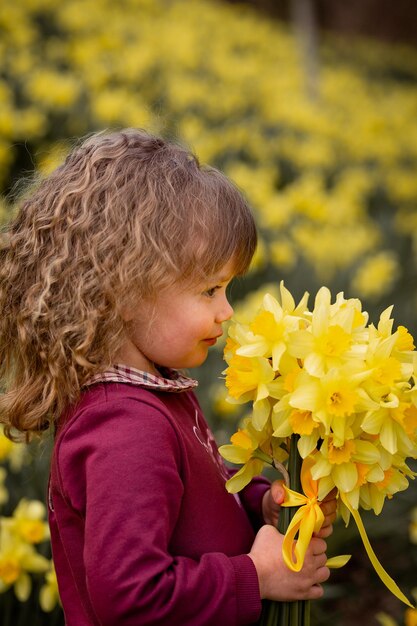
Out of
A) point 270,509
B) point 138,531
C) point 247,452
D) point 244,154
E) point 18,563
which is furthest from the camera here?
point 244,154

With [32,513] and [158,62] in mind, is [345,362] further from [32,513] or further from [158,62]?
[158,62]

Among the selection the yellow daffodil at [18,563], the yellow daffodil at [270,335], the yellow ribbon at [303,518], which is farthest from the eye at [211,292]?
the yellow daffodil at [18,563]

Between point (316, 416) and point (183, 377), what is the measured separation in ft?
1.20

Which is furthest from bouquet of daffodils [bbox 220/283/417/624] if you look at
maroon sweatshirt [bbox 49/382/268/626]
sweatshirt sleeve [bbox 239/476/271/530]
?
sweatshirt sleeve [bbox 239/476/271/530]

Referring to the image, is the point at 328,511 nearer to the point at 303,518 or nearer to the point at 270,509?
the point at 303,518

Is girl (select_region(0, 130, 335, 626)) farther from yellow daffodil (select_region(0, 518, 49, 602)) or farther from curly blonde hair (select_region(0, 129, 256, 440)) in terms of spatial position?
yellow daffodil (select_region(0, 518, 49, 602))

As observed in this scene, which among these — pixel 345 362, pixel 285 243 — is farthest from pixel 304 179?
pixel 345 362

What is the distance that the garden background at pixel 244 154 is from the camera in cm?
237

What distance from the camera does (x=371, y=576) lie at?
303 cm

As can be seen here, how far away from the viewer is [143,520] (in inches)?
49.1

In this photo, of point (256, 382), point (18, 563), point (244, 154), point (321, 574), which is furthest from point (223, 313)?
point (244, 154)

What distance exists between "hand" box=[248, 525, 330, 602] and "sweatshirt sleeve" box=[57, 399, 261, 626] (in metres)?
0.03

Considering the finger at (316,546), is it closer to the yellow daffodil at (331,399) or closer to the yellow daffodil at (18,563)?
the yellow daffodil at (331,399)

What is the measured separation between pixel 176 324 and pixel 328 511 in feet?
1.40
